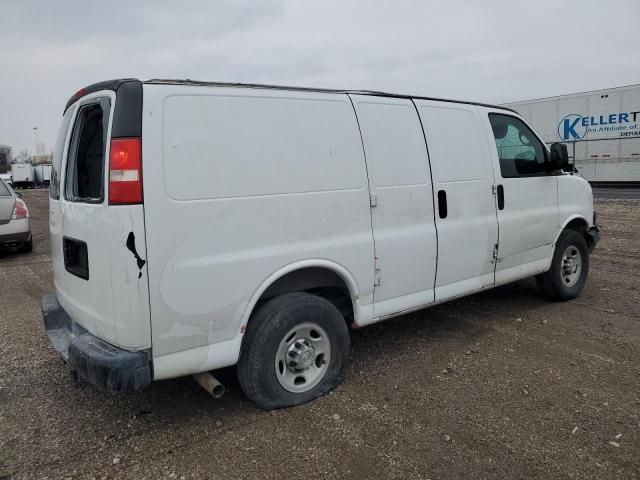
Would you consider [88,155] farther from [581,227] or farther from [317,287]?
[581,227]

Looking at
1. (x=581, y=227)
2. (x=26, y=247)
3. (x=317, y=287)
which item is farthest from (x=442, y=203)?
(x=26, y=247)

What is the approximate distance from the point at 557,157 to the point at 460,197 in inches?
62.6

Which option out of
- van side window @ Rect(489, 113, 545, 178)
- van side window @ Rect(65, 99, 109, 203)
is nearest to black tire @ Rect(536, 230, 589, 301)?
van side window @ Rect(489, 113, 545, 178)

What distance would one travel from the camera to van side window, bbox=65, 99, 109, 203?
300 centimetres

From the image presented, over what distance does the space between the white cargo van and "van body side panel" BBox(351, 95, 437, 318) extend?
0.01 metres

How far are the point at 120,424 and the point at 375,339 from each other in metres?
2.28

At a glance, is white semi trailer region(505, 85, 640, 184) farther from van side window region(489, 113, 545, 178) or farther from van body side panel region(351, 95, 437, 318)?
van body side panel region(351, 95, 437, 318)

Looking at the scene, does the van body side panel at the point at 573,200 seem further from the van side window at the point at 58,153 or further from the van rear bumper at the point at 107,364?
the van side window at the point at 58,153

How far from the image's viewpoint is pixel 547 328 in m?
4.91

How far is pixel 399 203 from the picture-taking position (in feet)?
12.9

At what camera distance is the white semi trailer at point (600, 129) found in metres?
21.2

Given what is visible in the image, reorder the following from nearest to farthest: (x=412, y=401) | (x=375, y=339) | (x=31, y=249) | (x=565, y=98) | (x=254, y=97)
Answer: (x=254, y=97) → (x=412, y=401) → (x=375, y=339) → (x=31, y=249) → (x=565, y=98)

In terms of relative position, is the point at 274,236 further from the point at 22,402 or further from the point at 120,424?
the point at 22,402

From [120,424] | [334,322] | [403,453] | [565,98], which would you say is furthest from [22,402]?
[565,98]
